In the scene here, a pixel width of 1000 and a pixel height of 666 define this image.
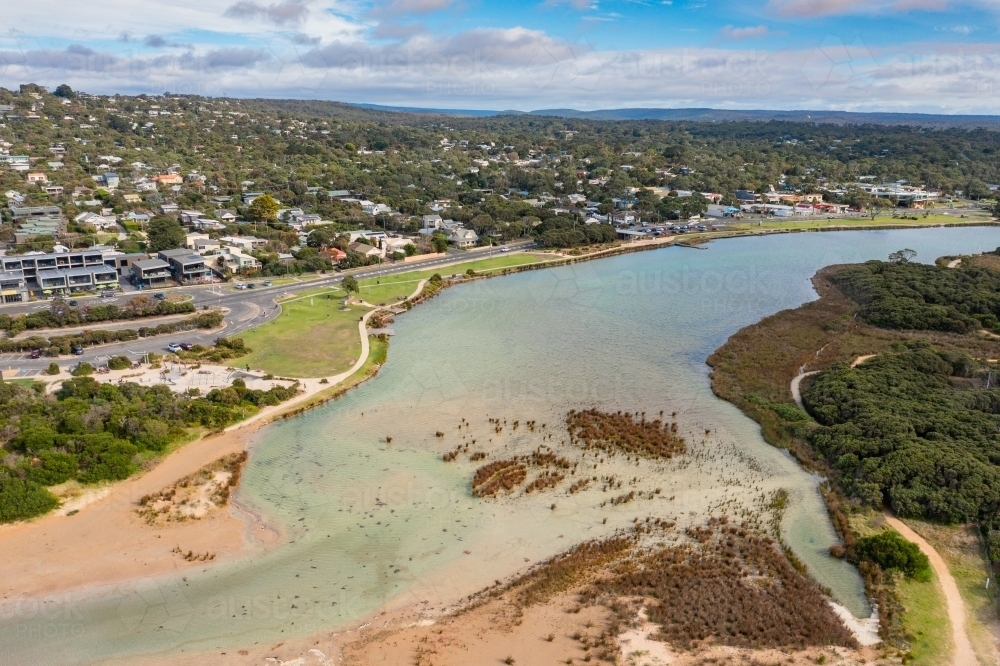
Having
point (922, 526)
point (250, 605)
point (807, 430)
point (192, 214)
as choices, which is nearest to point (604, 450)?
point (807, 430)

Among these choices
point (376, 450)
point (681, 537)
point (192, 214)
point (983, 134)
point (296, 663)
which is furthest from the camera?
point (983, 134)

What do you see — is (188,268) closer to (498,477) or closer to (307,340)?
(307,340)

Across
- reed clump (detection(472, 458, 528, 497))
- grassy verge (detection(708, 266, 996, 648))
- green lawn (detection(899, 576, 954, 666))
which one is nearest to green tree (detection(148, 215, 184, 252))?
reed clump (detection(472, 458, 528, 497))

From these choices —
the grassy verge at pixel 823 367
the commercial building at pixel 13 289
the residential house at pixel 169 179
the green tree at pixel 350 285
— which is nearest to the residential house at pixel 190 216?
the residential house at pixel 169 179

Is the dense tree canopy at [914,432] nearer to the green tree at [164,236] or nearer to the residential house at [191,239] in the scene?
the residential house at [191,239]

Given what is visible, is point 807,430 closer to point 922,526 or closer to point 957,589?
point 922,526

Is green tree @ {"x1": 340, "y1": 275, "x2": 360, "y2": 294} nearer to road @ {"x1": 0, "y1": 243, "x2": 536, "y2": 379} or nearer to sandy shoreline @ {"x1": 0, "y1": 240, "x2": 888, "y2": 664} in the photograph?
road @ {"x1": 0, "y1": 243, "x2": 536, "y2": 379}
